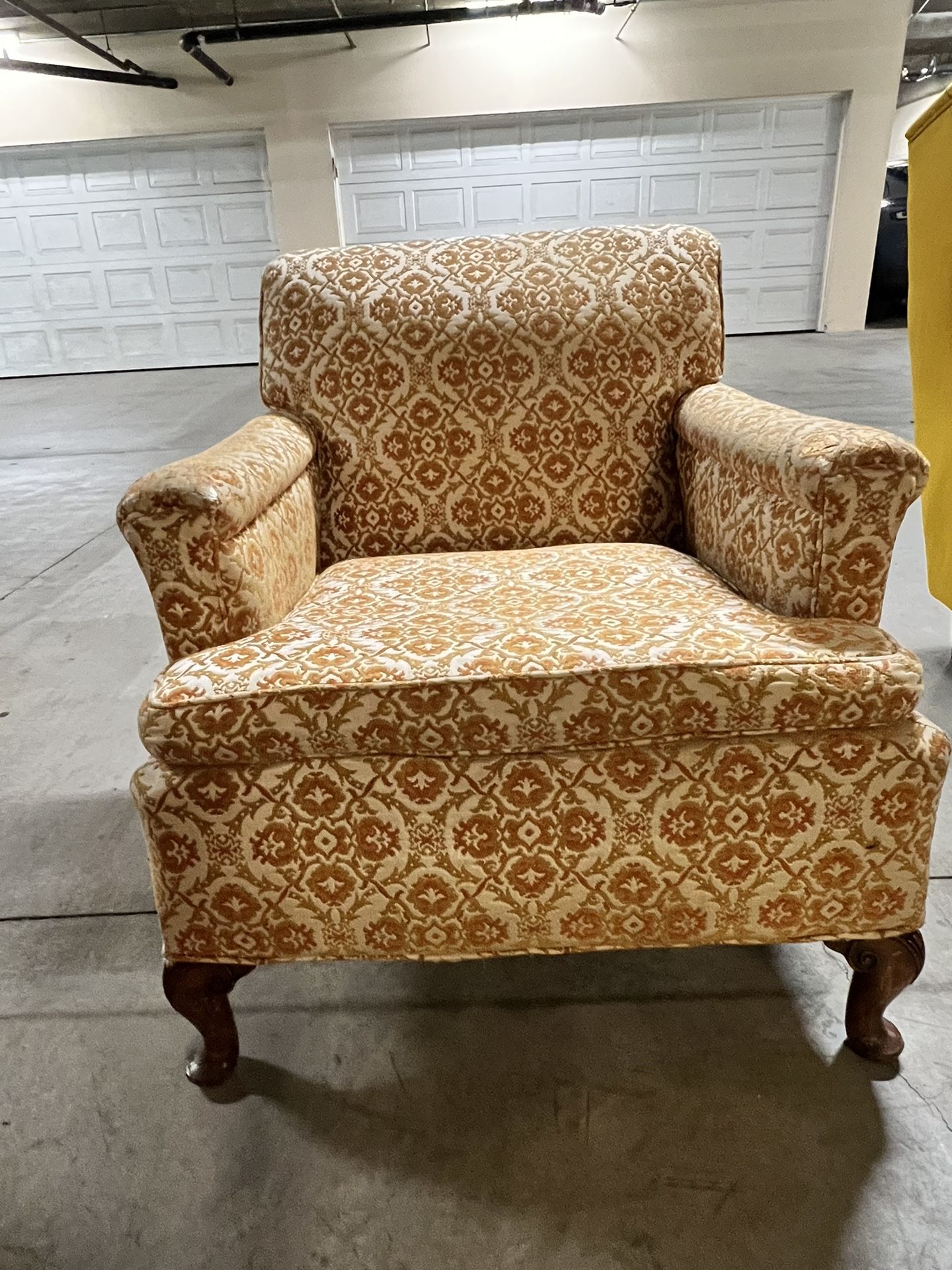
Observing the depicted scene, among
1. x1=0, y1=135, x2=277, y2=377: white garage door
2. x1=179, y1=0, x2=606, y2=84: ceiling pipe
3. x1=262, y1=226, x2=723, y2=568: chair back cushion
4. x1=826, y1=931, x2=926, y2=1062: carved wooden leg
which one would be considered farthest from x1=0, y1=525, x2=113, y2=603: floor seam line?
x1=179, y1=0, x2=606, y2=84: ceiling pipe

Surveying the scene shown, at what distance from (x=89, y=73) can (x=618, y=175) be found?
403cm

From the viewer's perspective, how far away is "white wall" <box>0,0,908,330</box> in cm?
622

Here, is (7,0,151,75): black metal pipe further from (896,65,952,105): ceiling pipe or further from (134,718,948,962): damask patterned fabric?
(896,65,952,105): ceiling pipe

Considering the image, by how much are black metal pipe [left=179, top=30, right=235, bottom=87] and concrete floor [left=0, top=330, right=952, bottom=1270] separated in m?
6.53

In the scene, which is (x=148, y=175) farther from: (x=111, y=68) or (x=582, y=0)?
(x=582, y=0)

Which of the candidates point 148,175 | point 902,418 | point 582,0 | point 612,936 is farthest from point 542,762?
point 148,175

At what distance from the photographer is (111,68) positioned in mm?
6551

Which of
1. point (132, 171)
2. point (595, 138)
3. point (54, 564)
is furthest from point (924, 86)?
point (54, 564)

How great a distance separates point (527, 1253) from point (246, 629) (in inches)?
29.1

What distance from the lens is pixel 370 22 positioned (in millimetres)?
5969

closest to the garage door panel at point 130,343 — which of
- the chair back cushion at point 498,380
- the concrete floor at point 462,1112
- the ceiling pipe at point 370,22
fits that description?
the ceiling pipe at point 370,22

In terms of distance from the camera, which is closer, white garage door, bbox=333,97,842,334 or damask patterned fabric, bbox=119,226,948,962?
damask patterned fabric, bbox=119,226,948,962

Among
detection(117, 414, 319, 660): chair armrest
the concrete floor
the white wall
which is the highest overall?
the white wall

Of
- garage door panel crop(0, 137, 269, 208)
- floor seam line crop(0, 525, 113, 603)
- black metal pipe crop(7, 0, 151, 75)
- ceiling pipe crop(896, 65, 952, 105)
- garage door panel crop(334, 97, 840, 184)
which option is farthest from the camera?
ceiling pipe crop(896, 65, 952, 105)
